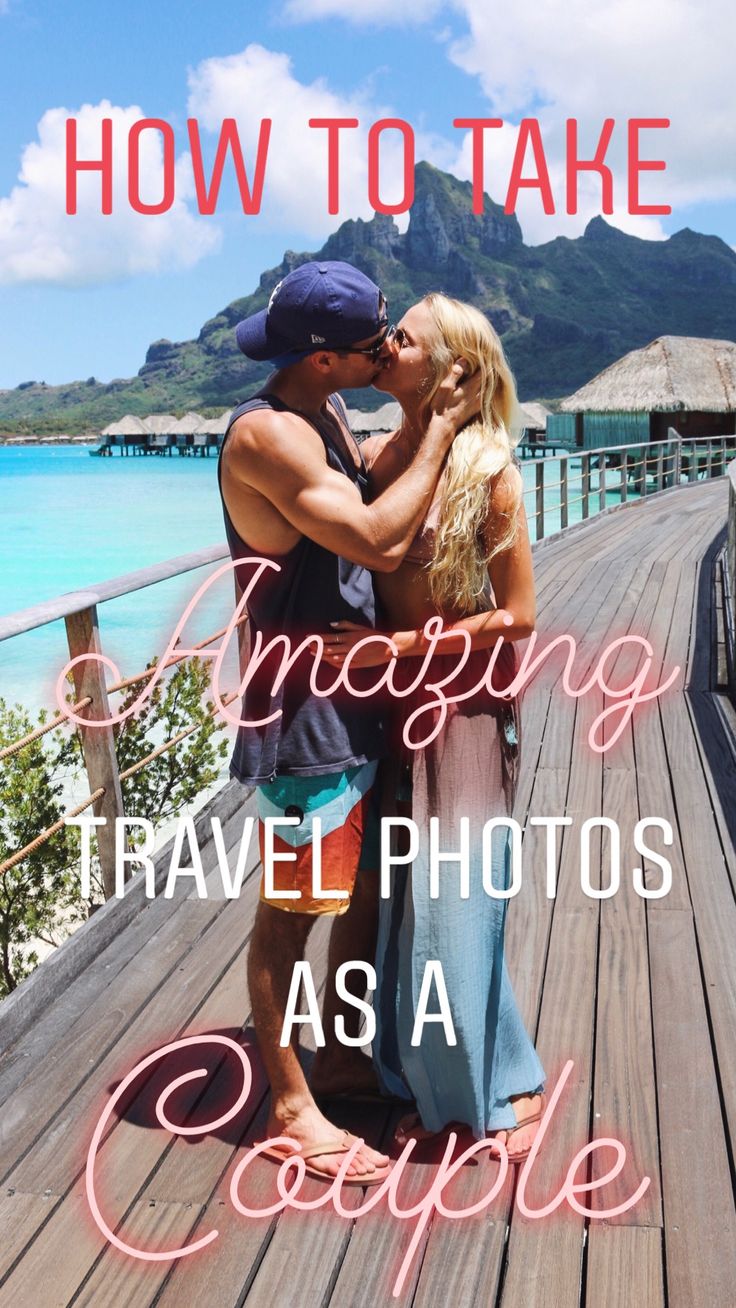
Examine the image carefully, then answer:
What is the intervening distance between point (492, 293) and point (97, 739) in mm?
169446

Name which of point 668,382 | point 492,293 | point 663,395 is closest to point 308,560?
point 663,395

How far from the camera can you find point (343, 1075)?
217 cm

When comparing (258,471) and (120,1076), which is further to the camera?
(120,1076)

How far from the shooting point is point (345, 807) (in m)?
1.81

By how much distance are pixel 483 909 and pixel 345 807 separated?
29 cm

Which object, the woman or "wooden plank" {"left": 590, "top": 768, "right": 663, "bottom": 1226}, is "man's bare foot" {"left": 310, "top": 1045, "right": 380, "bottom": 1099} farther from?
"wooden plank" {"left": 590, "top": 768, "right": 663, "bottom": 1226}

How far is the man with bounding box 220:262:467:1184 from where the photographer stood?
5.31 feet

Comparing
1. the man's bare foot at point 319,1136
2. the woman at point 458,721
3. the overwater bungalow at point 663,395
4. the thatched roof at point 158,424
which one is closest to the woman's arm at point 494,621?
the woman at point 458,721

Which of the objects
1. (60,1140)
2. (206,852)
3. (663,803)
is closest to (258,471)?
(60,1140)

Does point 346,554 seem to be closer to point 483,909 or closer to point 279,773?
point 279,773

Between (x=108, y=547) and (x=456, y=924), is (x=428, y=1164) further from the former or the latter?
(x=108, y=547)

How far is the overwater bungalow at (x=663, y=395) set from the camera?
1207 inches

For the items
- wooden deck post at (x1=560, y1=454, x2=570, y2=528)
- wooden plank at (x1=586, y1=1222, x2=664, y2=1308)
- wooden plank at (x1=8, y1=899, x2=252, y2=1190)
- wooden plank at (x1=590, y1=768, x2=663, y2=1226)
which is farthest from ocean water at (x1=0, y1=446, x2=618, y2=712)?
wooden plank at (x1=586, y1=1222, x2=664, y2=1308)

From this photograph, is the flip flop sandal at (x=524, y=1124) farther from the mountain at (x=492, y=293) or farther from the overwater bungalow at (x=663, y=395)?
the mountain at (x=492, y=293)
